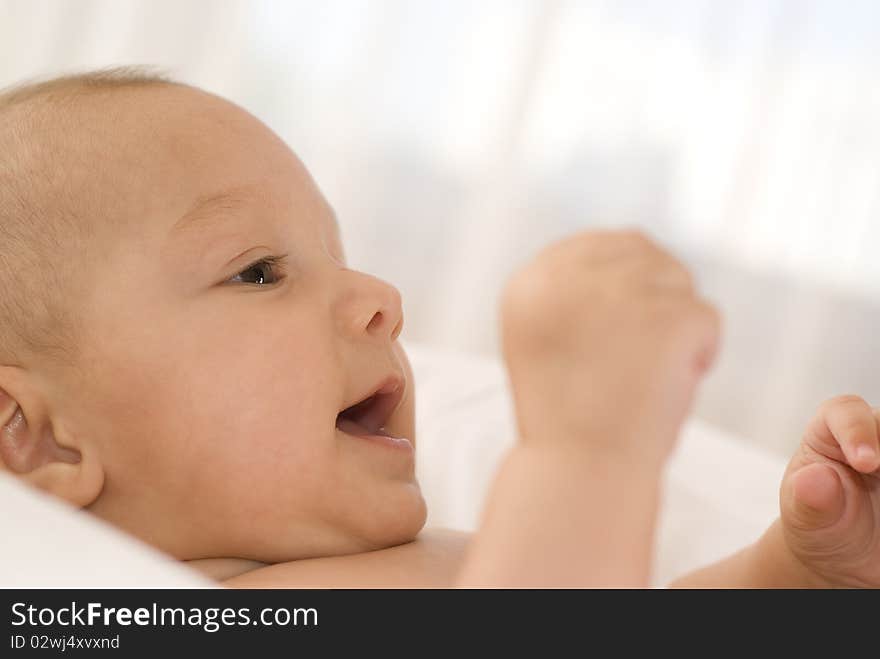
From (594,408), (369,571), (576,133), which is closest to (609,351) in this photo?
(594,408)

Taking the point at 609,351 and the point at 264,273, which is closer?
the point at 609,351

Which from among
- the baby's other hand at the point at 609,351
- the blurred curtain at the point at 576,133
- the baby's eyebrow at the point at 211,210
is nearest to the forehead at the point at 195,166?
the baby's eyebrow at the point at 211,210

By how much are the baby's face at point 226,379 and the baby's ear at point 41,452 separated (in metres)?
0.02

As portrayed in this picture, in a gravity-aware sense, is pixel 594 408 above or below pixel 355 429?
above

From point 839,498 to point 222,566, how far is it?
507mm

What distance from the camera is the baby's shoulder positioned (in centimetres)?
80

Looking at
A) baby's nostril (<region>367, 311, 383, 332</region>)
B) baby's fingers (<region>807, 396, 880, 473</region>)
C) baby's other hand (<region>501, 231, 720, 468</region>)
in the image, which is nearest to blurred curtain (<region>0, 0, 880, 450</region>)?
baby's fingers (<region>807, 396, 880, 473</region>)

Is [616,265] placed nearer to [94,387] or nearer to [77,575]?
[77,575]

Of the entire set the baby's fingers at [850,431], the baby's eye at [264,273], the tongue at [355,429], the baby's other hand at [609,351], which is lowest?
the tongue at [355,429]

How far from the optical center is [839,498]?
891mm

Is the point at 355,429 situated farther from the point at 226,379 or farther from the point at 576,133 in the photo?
the point at 576,133

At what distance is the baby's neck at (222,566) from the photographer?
887 millimetres

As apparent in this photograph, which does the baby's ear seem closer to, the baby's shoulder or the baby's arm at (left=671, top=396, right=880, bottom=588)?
the baby's shoulder

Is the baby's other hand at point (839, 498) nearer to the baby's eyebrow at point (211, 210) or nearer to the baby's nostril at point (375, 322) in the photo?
the baby's nostril at point (375, 322)
